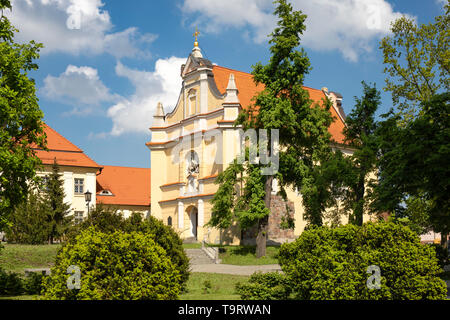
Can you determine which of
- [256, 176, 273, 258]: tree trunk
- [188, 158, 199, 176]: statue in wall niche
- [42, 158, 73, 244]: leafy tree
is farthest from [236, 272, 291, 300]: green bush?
[188, 158, 199, 176]: statue in wall niche

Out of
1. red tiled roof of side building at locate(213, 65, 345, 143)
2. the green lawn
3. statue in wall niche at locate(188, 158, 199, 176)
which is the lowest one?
the green lawn

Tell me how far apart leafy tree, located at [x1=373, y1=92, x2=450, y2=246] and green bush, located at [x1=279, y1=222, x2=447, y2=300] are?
482 centimetres

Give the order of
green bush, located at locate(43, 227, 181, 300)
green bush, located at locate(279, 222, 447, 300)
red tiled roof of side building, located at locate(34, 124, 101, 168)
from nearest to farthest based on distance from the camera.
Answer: green bush, located at locate(43, 227, 181, 300), green bush, located at locate(279, 222, 447, 300), red tiled roof of side building, located at locate(34, 124, 101, 168)

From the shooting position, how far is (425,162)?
586 inches

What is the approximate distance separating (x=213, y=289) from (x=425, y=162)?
7465 mm

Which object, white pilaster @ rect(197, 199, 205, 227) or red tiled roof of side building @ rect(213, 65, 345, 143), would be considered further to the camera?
red tiled roof of side building @ rect(213, 65, 345, 143)

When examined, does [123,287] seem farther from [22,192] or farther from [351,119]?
[351,119]

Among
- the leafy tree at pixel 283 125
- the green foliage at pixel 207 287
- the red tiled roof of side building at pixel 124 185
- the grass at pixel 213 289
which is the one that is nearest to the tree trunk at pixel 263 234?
the leafy tree at pixel 283 125

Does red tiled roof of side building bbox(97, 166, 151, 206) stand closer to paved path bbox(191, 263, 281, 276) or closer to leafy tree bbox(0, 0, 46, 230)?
paved path bbox(191, 263, 281, 276)

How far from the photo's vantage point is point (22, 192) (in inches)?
636

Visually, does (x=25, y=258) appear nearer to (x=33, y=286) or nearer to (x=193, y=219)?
(x=33, y=286)

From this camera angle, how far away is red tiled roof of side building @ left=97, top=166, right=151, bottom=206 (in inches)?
1991

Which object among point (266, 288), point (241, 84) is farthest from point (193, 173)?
point (266, 288)
